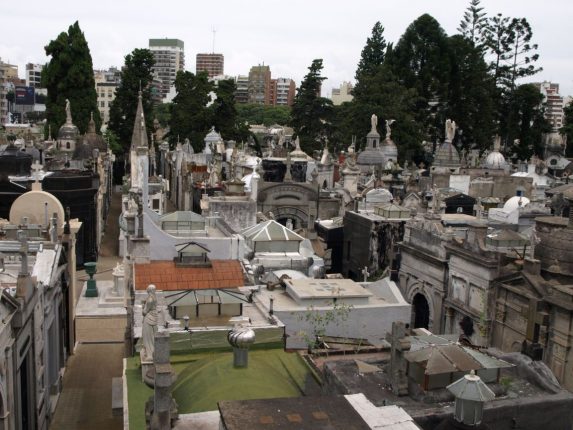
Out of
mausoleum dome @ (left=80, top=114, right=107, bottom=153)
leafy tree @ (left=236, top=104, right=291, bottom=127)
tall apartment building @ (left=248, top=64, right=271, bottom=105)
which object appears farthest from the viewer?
tall apartment building @ (left=248, top=64, right=271, bottom=105)

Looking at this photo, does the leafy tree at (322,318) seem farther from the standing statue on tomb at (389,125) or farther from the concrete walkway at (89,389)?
the standing statue on tomb at (389,125)

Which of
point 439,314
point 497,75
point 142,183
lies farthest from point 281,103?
point 439,314

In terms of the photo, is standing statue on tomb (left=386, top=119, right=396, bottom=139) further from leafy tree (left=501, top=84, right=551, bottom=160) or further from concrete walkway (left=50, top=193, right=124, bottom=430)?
concrete walkway (left=50, top=193, right=124, bottom=430)

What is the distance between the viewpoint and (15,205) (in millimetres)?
26844

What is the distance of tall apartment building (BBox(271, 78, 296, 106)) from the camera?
195500mm

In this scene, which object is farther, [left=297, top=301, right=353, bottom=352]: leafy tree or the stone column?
[left=297, top=301, right=353, bottom=352]: leafy tree

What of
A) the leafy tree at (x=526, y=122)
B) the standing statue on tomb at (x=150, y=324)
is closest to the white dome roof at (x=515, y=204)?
the standing statue on tomb at (x=150, y=324)

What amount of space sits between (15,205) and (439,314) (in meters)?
17.0

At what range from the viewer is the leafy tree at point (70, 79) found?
61375 millimetres

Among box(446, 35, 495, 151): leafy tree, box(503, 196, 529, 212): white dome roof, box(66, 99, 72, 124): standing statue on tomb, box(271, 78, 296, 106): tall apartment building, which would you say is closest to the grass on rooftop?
box(503, 196, 529, 212): white dome roof

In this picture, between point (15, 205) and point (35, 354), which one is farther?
point (15, 205)

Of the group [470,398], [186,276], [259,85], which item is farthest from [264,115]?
[470,398]

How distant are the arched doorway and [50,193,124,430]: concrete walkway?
11.4m

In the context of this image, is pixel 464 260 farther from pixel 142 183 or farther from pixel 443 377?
pixel 142 183
